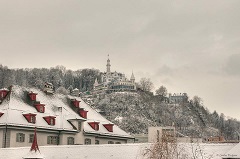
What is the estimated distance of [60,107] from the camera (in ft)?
214

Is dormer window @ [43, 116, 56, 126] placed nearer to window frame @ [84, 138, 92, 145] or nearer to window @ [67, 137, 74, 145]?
window @ [67, 137, 74, 145]

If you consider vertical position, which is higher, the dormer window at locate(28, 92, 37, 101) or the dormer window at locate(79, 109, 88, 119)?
the dormer window at locate(28, 92, 37, 101)

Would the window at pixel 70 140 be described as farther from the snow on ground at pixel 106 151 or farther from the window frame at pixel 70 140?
the snow on ground at pixel 106 151

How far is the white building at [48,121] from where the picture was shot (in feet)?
188

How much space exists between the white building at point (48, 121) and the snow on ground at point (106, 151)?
994 centimetres

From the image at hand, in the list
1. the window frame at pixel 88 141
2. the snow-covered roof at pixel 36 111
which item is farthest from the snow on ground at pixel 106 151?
the window frame at pixel 88 141

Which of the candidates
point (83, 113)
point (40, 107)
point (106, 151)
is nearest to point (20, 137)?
point (40, 107)

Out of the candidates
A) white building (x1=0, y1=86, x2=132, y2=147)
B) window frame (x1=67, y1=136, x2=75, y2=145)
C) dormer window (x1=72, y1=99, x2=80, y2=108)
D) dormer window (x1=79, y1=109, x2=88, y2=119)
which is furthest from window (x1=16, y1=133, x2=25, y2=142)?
dormer window (x1=72, y1=99, x2=80, y2=108)

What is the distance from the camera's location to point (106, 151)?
4353 cm

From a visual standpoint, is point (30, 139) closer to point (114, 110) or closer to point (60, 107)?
point (60, 107)

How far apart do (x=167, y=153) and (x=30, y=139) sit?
26012 millimetres

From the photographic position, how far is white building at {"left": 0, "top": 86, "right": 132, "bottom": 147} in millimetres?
57344

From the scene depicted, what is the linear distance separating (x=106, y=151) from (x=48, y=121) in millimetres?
18922

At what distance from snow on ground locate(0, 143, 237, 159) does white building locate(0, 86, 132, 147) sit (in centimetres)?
994
